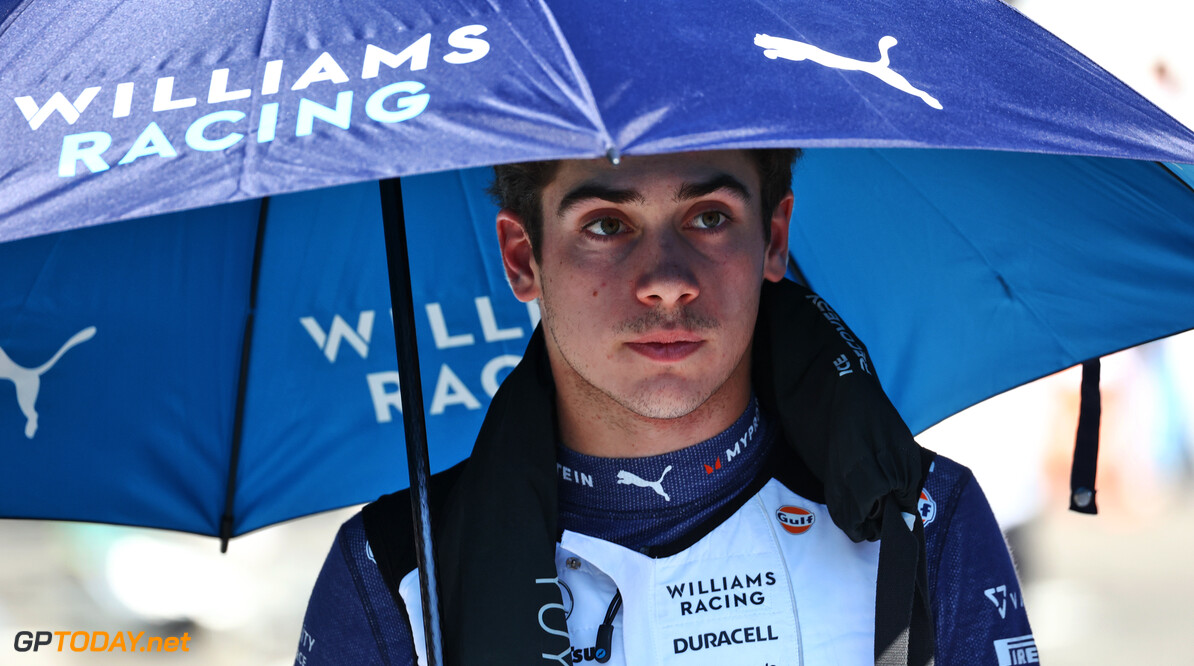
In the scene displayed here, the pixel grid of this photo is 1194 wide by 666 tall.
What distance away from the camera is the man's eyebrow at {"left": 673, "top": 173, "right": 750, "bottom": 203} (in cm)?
191

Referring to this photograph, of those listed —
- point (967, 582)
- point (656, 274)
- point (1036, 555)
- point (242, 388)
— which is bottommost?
point (967, 582)

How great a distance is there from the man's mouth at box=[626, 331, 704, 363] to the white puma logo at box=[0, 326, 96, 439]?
1082 mm

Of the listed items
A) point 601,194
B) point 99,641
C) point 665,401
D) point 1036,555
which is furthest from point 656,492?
point 99,641

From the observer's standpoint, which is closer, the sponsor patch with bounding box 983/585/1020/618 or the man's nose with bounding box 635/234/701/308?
the man's nose with bounding box 635/234/701/308

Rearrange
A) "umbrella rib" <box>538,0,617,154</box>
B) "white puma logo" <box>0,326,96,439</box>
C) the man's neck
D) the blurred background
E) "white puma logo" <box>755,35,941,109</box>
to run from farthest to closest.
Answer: the blurred background
"white puma logo" <box>0,326,96,439</box>
the man's neck
"white puma logo" <box>755,35,941,109</box>
"umbrella rib" <box>538,0,617,154</box>

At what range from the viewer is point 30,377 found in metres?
2.32

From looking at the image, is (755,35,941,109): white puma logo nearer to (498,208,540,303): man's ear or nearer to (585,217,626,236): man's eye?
(585,217,626,236): man's eye

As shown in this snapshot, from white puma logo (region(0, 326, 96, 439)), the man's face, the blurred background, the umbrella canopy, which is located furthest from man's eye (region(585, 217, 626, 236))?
the blurred background

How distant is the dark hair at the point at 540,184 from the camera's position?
205cm

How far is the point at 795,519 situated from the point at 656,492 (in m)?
0.23

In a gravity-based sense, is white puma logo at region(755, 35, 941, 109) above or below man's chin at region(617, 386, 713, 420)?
above

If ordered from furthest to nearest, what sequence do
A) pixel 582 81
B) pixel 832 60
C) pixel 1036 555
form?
pixel 1036 555 → pixel 832 60 → pixel 582 81

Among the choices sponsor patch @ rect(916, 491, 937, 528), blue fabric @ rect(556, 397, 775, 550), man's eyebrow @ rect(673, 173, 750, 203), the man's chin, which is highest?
man's eyebrow @ rect(673, 173, 750, 203)

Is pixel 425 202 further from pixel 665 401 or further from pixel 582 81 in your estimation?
pixel 582 81
